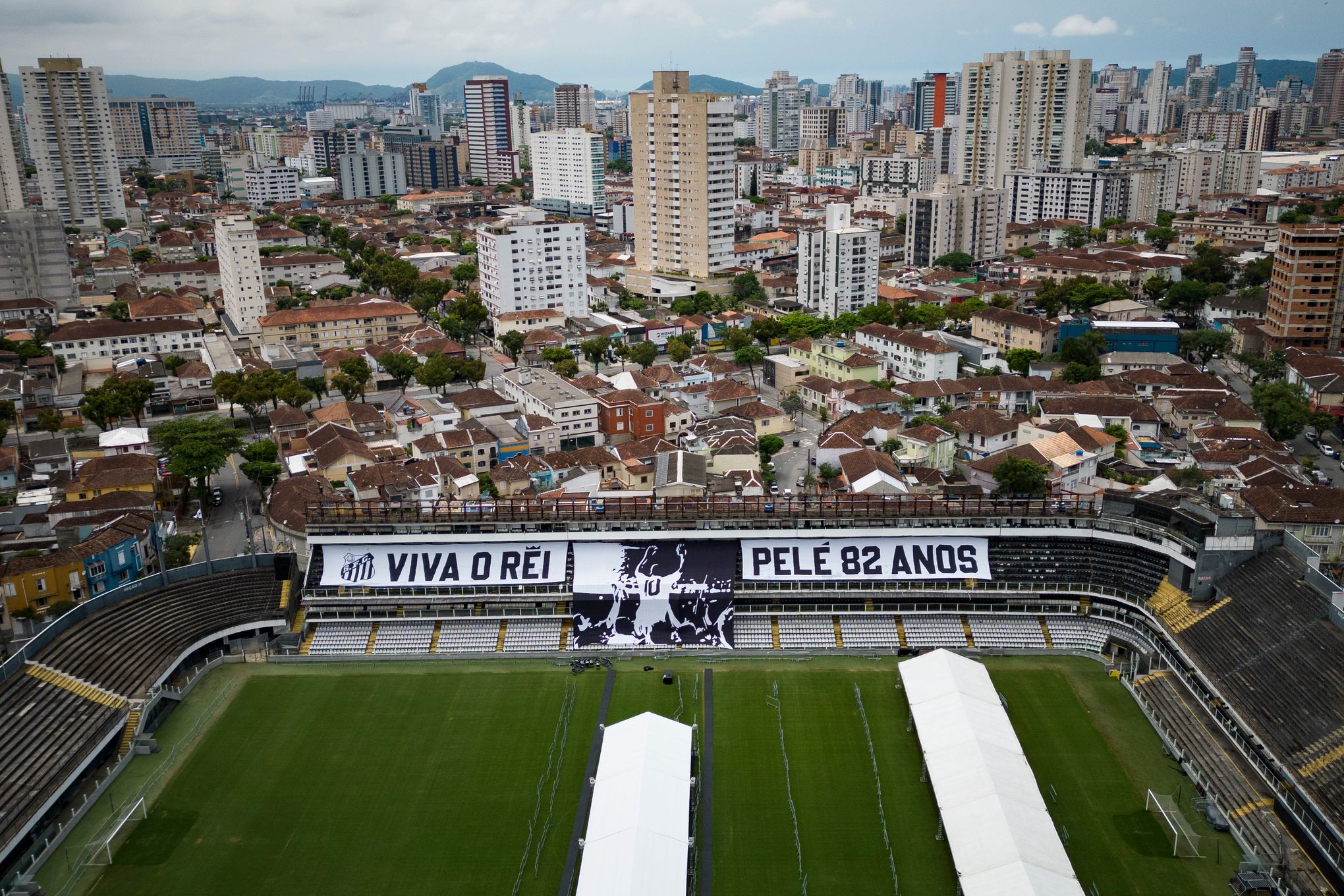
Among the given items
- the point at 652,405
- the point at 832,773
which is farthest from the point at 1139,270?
the point at 832,773

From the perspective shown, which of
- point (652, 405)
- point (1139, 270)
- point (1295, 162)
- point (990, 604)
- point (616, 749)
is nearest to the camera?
point (616, 749)

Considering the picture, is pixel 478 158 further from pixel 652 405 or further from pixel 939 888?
pixel 939 888

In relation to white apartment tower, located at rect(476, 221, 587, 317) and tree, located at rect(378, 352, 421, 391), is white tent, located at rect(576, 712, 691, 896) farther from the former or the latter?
white apartment tower, located at rect(476, 221, 587, 317)

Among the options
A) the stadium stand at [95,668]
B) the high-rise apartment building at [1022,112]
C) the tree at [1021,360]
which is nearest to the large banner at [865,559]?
the stadium stand at [95,668]

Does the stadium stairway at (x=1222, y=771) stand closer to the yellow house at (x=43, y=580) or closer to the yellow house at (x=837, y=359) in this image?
the yellow house at (x=837, y=359)

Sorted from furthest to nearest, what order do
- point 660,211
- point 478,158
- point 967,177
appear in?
point 478,158, point 967,177, point 660,211

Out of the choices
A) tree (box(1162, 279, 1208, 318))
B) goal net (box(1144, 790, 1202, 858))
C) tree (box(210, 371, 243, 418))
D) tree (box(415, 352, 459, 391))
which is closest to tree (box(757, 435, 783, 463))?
tree (box(415, 352, 459, 391))
